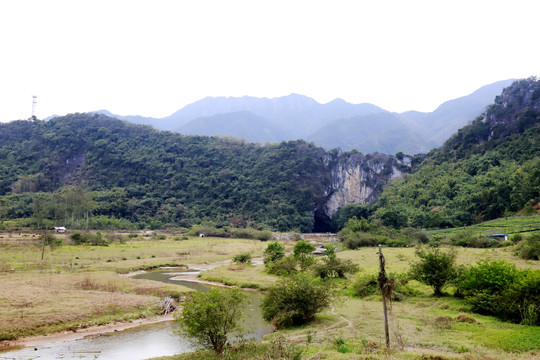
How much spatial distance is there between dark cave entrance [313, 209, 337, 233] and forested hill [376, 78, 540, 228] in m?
25.0

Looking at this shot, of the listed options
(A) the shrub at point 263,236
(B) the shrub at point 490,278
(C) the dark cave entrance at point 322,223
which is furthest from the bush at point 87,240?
(C) the dark cave entrance at point 322,223

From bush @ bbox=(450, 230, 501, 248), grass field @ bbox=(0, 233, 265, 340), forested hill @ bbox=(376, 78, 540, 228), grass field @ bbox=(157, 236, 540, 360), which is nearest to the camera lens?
grass field @ bbox=(157, 236, 540, 360)

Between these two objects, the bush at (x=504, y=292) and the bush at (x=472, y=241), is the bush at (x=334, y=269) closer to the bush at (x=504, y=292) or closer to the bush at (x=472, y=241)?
the bush at (x=504, y=292)

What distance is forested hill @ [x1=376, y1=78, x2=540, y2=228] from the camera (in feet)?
195

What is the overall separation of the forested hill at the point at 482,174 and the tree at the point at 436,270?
43624mm

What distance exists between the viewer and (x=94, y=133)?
13512cm

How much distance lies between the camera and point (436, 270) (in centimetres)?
1986

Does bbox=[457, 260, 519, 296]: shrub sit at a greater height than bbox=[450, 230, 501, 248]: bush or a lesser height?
greater

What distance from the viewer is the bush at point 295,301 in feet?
53.8

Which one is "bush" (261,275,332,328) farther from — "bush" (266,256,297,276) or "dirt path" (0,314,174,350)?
"bush" (266,256,297,276)

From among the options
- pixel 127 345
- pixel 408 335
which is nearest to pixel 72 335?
pixel 127 345

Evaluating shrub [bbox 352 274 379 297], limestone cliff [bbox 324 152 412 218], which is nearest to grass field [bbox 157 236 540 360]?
shrub [bbox 352 274 379 297]

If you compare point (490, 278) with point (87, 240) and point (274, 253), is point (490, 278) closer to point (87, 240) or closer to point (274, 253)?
point (274, 253)

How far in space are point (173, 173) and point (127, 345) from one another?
108309mm
